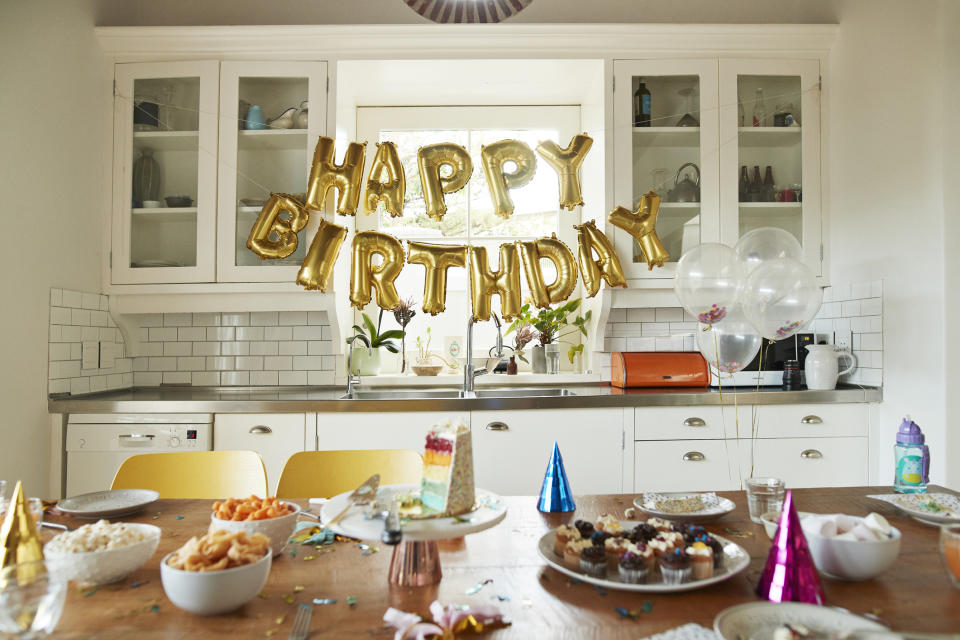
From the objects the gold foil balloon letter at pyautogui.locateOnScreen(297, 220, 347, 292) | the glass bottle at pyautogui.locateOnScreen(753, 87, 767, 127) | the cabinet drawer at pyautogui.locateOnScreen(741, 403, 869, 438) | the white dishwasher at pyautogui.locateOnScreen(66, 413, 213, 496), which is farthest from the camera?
the glass bottle at pyautogui.locateOnScreen(753, 87, 767, 127)

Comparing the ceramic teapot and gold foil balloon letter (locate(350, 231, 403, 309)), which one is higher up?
the ceramic teapot

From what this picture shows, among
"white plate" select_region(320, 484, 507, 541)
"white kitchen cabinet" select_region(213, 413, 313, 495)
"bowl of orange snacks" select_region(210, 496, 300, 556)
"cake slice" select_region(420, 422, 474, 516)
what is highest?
"cake slice" select_region(420, 422, 474, 516)

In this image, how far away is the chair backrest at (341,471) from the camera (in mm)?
1768

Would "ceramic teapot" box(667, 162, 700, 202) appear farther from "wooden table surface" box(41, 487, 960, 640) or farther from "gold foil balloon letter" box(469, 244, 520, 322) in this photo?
"wooden table surface" box(41, 487, 960, 640)

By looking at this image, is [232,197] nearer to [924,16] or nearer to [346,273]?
[346,273]

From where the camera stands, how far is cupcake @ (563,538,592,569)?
1026mm

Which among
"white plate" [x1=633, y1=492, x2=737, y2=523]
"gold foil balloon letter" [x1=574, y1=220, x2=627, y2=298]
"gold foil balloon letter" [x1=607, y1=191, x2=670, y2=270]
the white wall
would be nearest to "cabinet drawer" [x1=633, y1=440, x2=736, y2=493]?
"gold foil balloon letter" [x1=574, y1=220, x2=627, y2=298]

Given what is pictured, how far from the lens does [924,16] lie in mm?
2387

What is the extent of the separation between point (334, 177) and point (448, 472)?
2.13m

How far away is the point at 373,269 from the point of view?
9.55 feet

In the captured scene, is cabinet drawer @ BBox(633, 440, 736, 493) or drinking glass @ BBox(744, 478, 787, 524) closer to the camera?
drinking glass @ BBox(744, 478, 787, 524)

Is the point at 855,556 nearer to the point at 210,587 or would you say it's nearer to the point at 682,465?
the point at 210,587

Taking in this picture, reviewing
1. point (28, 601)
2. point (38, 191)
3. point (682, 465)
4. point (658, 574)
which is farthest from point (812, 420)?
point (38, 191)

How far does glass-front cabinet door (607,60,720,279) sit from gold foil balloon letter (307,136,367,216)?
1177mm
